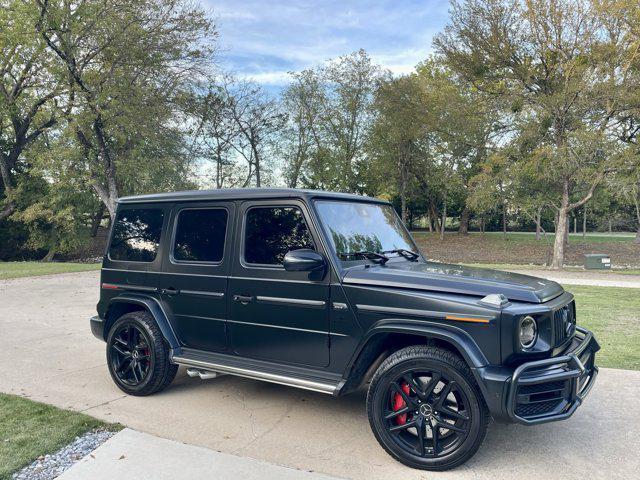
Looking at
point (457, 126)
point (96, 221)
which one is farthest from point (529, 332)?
point (96, 221)

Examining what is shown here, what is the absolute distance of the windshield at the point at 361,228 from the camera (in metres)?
4.13

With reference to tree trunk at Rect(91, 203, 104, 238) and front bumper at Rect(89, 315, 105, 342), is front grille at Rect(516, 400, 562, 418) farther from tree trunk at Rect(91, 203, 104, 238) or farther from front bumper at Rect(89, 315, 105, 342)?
tree trunk at Rect(91, 203, 104, 238)

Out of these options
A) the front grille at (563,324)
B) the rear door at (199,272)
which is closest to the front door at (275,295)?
the rear door at (199,272)

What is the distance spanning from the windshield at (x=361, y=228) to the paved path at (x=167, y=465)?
163 centimetres

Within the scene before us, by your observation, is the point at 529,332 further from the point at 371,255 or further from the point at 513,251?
the point at 513,251

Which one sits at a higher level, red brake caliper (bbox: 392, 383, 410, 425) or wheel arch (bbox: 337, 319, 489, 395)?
wheel arch (bbox: 337, 319, 489, 395)

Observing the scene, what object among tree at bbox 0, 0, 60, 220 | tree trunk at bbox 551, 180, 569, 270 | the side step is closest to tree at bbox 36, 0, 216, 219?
tree at bbox 0, 0, 60, 220

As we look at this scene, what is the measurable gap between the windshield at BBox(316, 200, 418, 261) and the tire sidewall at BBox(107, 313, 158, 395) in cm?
203

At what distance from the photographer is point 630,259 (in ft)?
91.0

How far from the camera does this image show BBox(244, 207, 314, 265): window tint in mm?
4130

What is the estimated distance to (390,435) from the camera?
3553 millimetres

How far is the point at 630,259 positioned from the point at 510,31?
47.8 feet

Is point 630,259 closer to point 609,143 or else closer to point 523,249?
point 523,249

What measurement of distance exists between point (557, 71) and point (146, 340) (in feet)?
71.9
